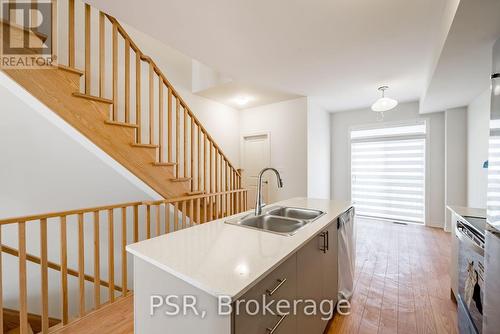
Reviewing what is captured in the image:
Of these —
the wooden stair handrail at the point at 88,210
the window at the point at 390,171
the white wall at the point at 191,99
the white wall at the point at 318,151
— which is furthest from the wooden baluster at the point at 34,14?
the window at the point at 390,171

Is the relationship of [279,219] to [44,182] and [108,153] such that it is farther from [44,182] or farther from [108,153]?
[44,182]

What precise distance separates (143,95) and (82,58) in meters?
0.84

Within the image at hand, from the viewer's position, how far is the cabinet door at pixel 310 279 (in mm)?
1209

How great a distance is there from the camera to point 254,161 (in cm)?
484

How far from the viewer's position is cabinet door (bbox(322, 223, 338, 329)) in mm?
1568

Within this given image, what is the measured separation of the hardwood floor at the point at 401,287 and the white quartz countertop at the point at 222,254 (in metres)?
1.11

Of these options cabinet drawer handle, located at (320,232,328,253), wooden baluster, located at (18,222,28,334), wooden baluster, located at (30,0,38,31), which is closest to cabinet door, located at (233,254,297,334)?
cabinet drawer handle, located at (320,232,328,253)

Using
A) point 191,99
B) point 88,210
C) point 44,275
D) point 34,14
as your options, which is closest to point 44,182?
point 88,210

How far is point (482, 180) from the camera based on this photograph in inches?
123

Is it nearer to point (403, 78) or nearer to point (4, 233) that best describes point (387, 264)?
point (403, 78)

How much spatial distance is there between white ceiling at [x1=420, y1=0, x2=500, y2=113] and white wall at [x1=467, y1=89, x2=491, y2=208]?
0.63 feet

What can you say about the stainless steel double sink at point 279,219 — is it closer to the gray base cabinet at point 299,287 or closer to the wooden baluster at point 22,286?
the gray base cabinet at point 299,287

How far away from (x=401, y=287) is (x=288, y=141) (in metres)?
2.82

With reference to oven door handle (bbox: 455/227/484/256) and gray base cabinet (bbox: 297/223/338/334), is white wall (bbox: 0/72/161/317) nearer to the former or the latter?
gray base cabinet (bbox: 297/223/338/334)
